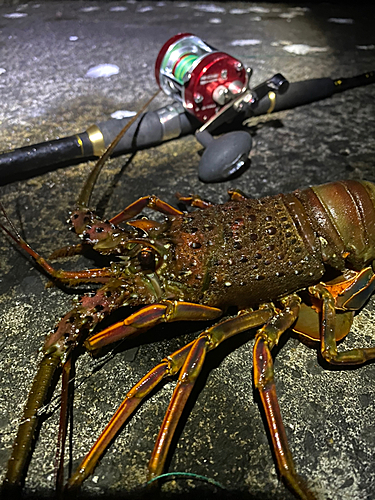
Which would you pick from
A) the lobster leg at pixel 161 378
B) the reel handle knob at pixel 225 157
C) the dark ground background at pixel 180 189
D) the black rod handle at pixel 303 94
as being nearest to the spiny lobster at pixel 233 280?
the lobster leg at pixel 161 378

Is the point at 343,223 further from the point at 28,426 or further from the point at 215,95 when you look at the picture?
the point at 28,426

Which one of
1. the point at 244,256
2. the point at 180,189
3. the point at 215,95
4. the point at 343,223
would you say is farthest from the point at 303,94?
the point at 244,256

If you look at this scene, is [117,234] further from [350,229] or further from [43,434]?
[350,229]

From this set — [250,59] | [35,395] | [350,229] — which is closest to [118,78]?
[250,59]

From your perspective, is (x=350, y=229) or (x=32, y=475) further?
(x=350, y=229)

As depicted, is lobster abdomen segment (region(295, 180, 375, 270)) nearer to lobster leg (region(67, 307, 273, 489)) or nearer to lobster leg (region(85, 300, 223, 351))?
lobster leg (region(67, 307, 273, 489))

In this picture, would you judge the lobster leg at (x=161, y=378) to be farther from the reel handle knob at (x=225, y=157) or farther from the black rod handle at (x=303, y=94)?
the black rod handle at (x=303, y=94)
